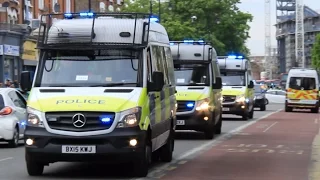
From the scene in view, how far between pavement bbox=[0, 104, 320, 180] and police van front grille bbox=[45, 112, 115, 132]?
111 cm

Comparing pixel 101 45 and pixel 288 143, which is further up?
pixel 101 45

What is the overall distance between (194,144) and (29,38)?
28.5m

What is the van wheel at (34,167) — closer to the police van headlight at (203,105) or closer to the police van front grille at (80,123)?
the police van front grille at (80,123)

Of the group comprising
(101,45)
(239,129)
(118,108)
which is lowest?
(239,129)

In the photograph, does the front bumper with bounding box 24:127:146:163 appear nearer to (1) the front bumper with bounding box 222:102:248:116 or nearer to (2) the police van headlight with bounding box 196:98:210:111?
(2) the police van headlight with bounding box 196:98:210:111

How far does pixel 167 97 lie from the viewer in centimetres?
1566

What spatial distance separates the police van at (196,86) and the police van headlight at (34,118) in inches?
386

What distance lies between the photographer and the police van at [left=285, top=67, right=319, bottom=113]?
50.8 m

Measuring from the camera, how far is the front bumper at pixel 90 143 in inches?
491

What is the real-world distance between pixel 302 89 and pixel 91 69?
3875 cm

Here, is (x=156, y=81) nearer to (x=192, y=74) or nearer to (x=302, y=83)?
(x=192, y=74)

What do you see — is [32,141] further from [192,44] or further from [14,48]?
[14,48]

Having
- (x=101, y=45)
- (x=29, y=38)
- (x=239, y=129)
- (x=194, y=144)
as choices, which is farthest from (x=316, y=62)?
(x=101, y=45)

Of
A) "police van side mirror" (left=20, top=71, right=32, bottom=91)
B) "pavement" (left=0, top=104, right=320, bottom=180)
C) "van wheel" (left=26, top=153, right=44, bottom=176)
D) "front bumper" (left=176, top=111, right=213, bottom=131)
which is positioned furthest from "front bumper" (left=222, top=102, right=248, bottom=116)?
"van wheel" (left=26, top=153, right=44, bottom=176)
